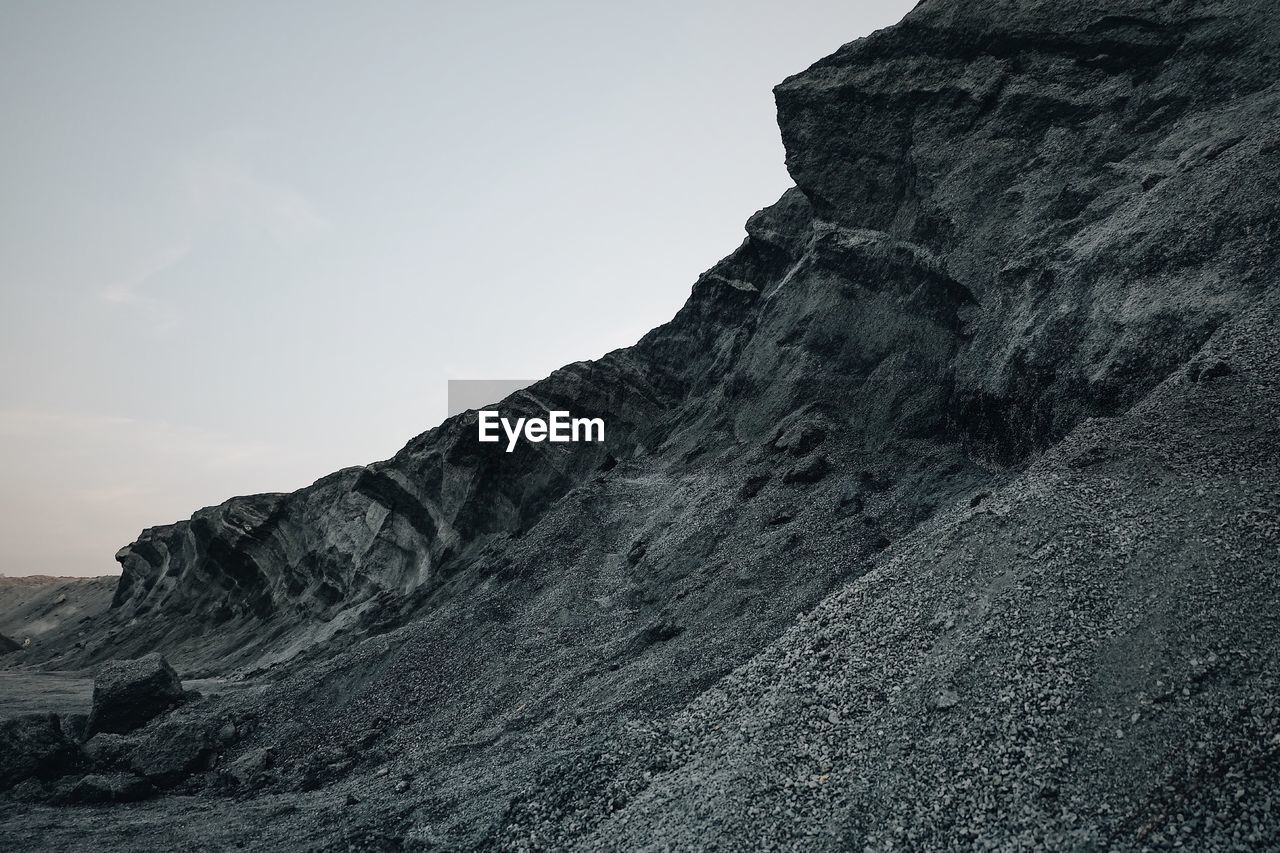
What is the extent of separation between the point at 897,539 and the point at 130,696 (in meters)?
32.9

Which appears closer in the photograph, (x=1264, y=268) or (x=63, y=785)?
(x=1264, y=268)

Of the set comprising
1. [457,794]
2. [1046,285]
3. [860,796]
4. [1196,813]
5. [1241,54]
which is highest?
[1241,54]

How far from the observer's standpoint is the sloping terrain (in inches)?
524

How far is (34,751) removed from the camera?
25781 millimetres

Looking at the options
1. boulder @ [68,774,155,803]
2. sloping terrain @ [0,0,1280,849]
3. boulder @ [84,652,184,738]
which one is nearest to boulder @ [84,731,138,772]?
sloping terrain @ [0,0,1280,849]

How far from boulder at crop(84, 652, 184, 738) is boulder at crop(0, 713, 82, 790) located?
3552 mm

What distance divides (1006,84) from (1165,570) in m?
28.9

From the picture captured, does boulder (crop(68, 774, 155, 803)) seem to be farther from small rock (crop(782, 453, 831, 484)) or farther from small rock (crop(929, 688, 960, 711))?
small rock (crop(782, 453, 831, 484))

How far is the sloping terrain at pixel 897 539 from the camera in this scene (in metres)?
13.3

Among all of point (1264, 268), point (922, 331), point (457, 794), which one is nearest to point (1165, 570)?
point (1264, 268)

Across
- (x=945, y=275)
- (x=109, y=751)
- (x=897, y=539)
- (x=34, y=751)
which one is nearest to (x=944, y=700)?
(x=897, y=539)

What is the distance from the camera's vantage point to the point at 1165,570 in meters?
15.0

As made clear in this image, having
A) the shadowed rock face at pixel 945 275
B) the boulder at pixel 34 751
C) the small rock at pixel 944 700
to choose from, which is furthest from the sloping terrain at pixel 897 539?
the boulder at pixel 34 751

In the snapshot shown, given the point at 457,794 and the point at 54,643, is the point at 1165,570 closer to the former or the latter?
the point at 457,794
